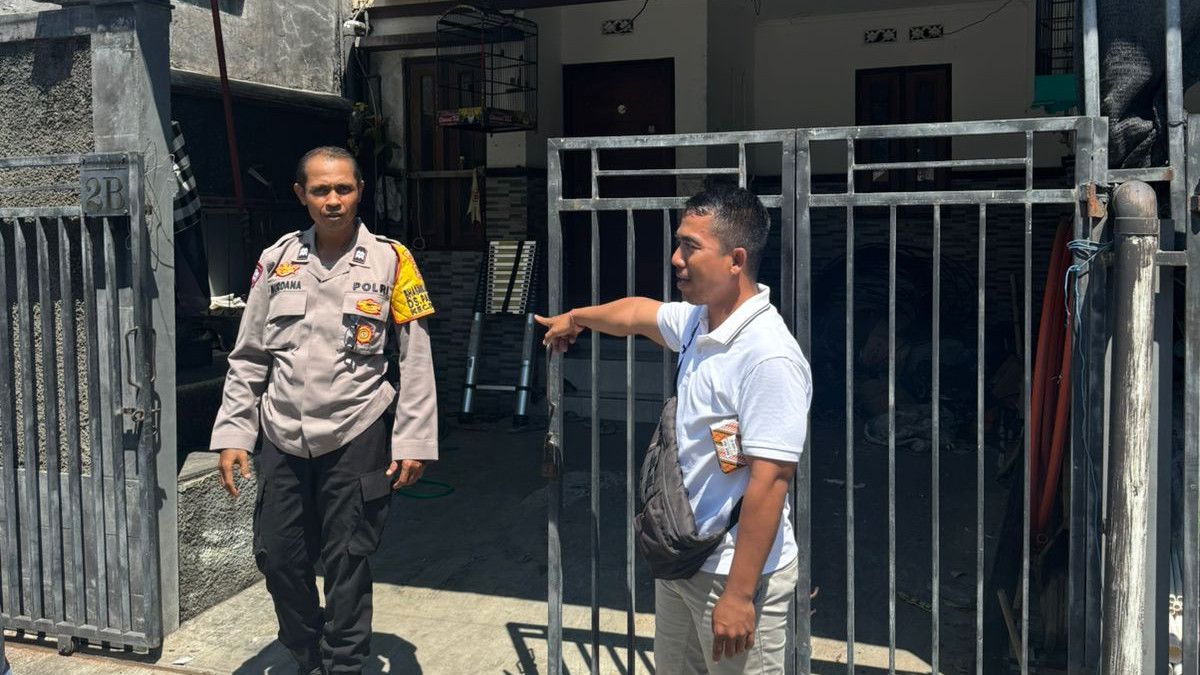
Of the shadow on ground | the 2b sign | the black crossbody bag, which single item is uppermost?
the 2b sign

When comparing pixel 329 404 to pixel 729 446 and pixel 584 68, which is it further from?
pixel 584 68

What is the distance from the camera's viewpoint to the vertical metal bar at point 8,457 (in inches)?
197

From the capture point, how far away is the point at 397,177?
35.4ft

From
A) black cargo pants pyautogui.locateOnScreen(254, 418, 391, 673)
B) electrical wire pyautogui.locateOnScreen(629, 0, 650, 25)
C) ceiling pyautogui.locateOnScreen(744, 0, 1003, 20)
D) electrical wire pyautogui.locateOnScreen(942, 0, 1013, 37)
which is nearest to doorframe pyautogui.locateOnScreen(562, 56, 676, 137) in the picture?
electrical wire pyautogui.locateOnScreen(629, 0, 650, 25)

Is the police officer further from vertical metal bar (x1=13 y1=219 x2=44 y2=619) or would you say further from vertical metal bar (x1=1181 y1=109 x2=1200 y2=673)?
vertical metal bar (x1=1181 y1=109 x2=1200 y2=673)

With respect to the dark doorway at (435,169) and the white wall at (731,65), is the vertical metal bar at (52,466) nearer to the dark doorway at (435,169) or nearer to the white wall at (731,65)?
the dark doorway at (435,169)

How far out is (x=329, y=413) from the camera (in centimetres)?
395

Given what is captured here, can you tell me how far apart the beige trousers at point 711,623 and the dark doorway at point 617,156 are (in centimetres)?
723

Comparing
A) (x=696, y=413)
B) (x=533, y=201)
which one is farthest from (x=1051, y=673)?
(x=533, y=201)

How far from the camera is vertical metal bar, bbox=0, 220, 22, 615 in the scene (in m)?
5.01

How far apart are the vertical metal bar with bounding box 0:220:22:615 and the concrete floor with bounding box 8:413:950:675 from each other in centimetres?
29

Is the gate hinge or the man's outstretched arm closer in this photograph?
the man's outstretched arm

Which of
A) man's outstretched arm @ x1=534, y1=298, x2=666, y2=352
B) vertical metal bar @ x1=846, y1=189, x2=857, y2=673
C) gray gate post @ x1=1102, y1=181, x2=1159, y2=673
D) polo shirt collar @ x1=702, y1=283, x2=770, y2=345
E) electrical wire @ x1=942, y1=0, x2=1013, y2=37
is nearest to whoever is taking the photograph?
polo shirt collar @ x1=702, y1=283, x2=770, y2=345

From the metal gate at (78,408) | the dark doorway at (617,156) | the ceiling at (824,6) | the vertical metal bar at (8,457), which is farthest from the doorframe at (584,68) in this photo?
the vertical metal bar at (8,457)
